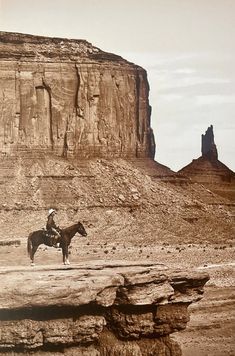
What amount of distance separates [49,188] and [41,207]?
324cm

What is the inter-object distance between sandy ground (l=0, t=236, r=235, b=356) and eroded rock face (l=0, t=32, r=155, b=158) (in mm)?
21113

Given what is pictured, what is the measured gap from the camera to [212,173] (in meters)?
101

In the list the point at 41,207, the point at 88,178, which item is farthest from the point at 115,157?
the point at 41,207

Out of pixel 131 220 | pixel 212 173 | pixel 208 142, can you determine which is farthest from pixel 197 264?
pixel 208 142

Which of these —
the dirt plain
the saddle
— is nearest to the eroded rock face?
the dirt plain

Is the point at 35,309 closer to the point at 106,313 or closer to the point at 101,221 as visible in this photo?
the point at 106,313

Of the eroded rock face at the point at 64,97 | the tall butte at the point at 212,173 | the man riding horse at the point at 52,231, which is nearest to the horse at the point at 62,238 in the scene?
the man riding horse at the point at 52,231

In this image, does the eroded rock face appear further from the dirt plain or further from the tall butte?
the tall butte

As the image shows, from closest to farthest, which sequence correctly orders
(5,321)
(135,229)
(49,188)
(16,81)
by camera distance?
(5,321) < (135,229) < (49,188) < (16,81)

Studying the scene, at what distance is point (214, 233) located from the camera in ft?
232

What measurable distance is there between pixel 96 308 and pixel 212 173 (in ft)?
285

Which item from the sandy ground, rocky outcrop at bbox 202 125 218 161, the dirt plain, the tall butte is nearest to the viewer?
the sandy ground

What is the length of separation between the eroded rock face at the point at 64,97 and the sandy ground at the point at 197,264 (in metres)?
21.1

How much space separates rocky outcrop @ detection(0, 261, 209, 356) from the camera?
46.8 ft
